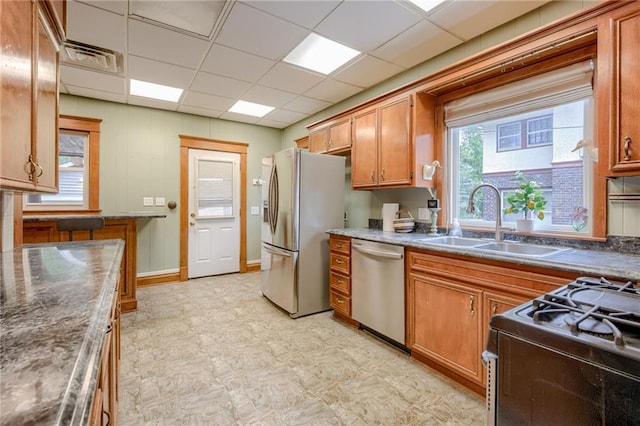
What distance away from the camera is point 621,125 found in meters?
1.60

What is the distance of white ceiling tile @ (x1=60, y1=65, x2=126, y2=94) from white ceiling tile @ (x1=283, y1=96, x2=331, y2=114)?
6.65 feet

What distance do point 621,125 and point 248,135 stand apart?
476 centimetres

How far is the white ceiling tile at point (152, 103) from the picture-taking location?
4133 mm

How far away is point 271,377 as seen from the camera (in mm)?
2123

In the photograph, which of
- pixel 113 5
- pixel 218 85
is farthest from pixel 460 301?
pixel 218 85

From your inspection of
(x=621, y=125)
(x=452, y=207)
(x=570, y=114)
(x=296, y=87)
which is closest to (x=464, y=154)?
(x=452, y=207)

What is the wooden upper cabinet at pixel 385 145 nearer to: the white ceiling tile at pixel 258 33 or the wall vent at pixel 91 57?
the white ceiling tile at pixel 258 33

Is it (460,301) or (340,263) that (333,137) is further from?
(460,301)

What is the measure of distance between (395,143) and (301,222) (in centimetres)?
122

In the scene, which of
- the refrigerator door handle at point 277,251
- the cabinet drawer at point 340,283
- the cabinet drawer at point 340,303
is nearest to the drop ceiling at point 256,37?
the refrigerator door handle at point 277,251

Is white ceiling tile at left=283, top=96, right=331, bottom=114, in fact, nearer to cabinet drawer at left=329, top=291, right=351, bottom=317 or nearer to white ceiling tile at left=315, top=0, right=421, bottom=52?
white ceiling tile at left=315, top=0, right=421, bottom=52

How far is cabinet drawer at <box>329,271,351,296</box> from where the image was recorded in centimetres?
298

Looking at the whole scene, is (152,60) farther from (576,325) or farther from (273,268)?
(576,325)

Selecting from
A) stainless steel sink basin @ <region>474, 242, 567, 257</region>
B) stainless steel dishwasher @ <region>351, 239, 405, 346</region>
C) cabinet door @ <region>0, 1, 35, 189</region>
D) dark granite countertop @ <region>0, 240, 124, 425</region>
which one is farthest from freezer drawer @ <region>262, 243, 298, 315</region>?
cabinet door @ <region>0, 1, 35, 189</region>
